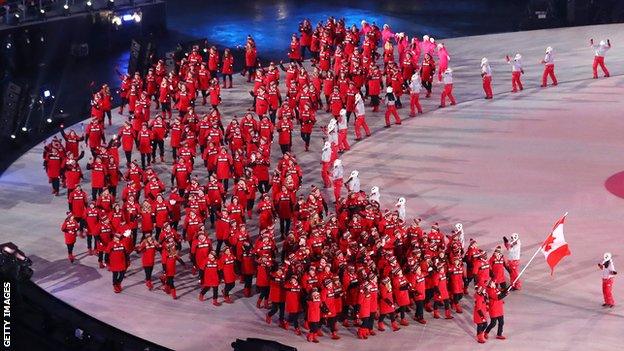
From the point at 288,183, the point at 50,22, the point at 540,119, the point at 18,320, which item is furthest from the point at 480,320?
the point at 50,22

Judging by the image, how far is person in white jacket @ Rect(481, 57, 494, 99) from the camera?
3906cm

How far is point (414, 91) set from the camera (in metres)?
38.2

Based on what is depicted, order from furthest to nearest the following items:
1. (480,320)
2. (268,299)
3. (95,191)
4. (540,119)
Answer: (540,119), (95,191), (268,299), (480,320)

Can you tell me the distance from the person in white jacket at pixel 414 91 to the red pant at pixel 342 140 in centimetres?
313

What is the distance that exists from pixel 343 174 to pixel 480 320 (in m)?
10.2

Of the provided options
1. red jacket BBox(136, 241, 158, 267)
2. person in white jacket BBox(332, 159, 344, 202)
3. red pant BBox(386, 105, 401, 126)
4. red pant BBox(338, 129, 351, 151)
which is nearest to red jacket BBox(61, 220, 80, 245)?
red jacket BBox(136, 241, 158, 267)

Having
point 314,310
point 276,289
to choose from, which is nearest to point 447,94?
point 276,289

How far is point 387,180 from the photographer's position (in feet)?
111

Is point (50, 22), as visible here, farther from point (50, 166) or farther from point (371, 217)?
point (371, 217)

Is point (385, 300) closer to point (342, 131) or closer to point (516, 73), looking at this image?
point (342, 131)

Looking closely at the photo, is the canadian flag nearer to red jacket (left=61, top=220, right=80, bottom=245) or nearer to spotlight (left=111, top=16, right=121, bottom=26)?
red jacket (left=61, top=220, right=80, bottom=245)

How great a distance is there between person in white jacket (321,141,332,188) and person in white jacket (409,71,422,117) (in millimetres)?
5676

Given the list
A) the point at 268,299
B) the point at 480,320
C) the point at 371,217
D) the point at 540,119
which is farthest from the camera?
the point at 540,119

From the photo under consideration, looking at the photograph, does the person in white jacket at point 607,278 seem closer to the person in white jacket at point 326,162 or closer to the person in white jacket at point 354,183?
the person in white jacket at point 354,183
